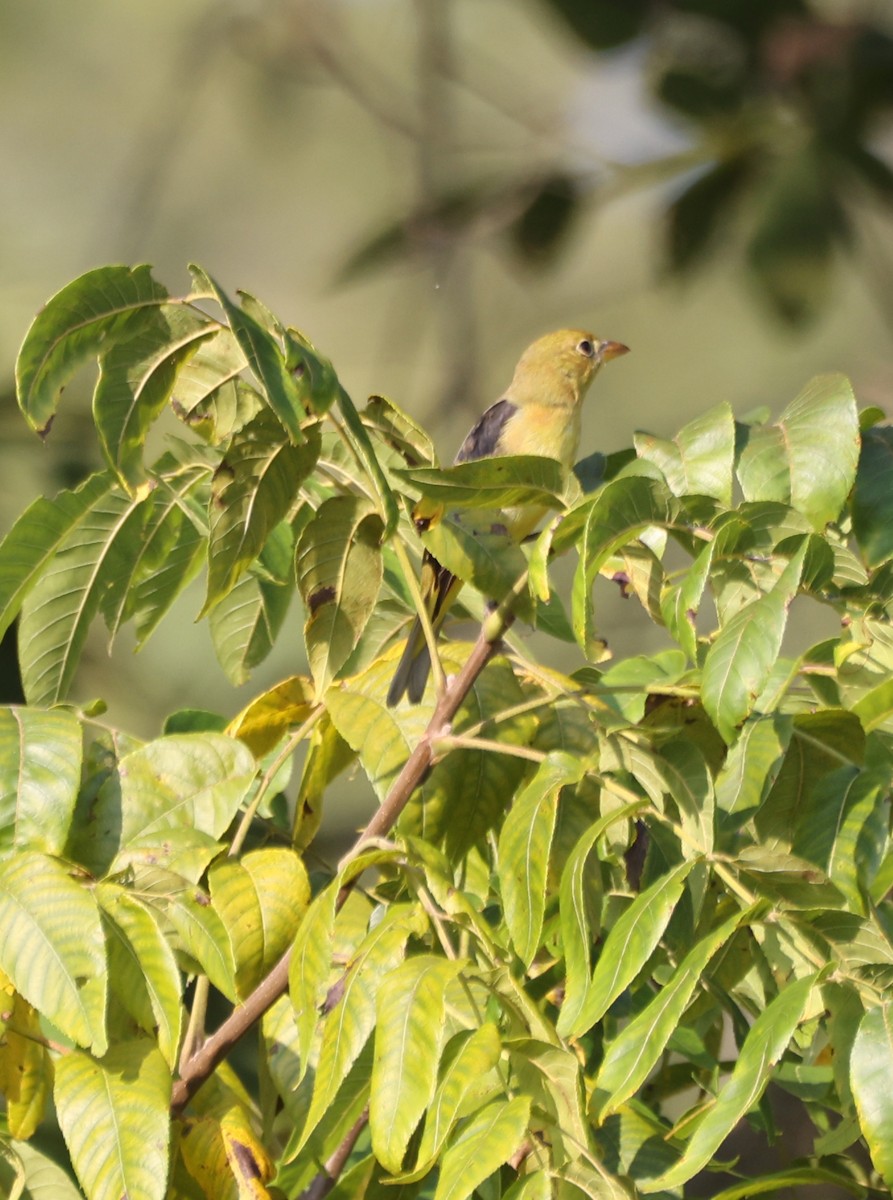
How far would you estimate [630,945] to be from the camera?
690 millimetres

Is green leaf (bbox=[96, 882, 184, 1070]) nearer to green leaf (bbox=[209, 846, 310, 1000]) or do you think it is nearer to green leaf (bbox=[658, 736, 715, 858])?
green leaf (bbox=[209, 846, 310, 1000])

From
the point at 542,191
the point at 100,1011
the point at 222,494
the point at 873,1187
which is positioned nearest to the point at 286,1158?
the point at 100,1011

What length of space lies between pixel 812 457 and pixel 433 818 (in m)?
0.36

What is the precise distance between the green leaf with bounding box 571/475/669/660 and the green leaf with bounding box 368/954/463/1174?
23 centimetres

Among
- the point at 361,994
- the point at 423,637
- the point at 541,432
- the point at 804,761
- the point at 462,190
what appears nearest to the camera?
the point at 361,994

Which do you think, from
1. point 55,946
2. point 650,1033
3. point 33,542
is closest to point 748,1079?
point 650,1033

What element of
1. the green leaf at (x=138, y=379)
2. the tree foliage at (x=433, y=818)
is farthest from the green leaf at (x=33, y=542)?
the green leaf at (x=138, y=379)

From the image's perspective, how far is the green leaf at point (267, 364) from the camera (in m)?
0.68

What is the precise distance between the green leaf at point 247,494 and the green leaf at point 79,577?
0.56 feet

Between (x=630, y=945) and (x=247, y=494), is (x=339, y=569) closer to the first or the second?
(x=247, y=494)

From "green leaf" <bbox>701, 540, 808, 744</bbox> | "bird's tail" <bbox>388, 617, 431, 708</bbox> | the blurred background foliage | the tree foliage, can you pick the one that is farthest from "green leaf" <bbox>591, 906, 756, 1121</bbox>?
the blurred background foliage

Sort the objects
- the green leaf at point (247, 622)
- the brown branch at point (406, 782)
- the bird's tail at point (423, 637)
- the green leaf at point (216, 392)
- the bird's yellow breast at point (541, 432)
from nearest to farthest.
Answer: the brown branch at point (406, 782) → the green leaf at point (216, 392) → the bird's tail at point (423, 637) → the green leaf at point (247, 622) → the bird's yellow breast at point (541, 432)

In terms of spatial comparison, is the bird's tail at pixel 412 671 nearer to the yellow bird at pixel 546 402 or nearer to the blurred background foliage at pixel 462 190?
the yellow bird at pixel 546 402

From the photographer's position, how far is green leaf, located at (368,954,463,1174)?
0.65 meters
